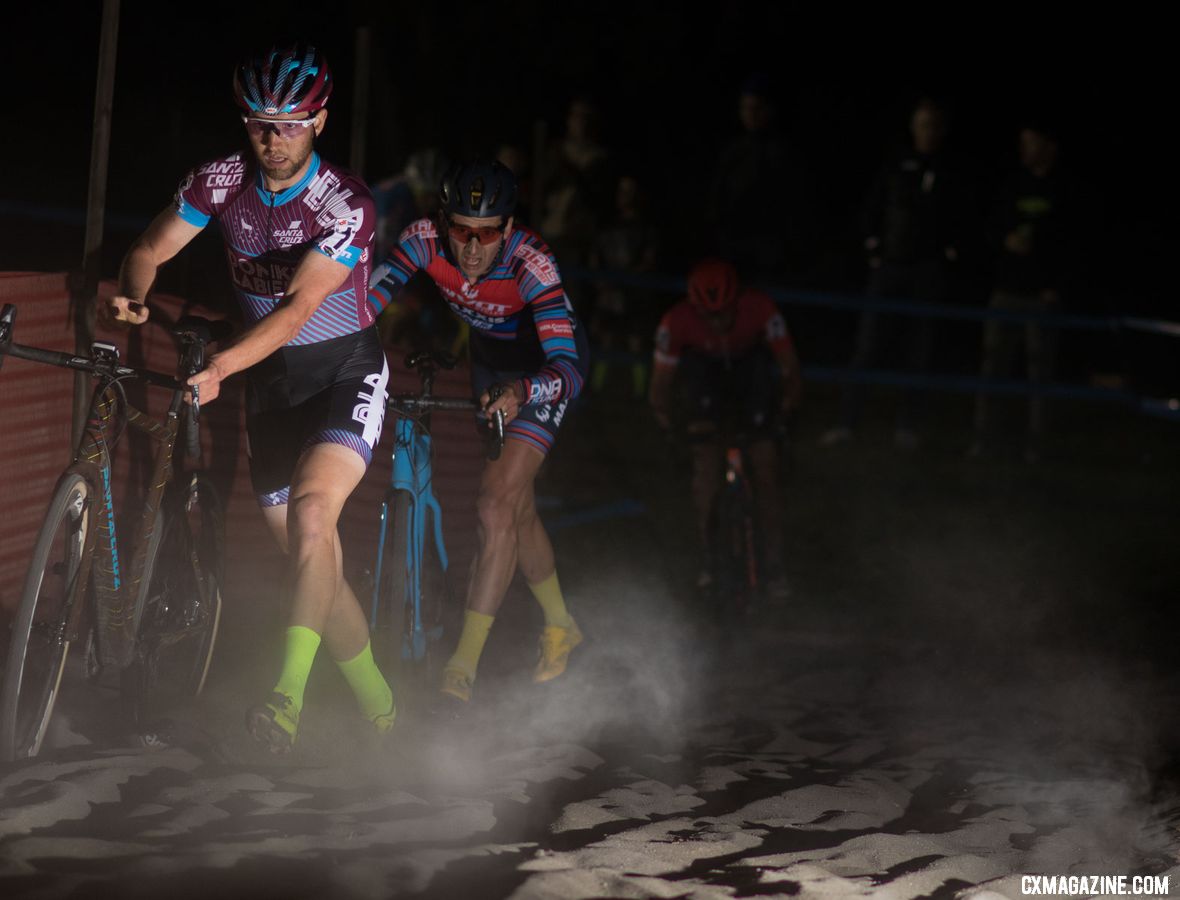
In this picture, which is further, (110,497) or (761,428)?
(761,428)

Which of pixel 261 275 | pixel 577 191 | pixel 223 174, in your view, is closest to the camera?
pixel 223 174

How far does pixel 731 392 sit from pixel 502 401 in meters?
3.04

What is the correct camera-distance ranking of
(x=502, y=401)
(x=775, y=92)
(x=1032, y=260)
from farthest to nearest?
(x=775, y=92)
(x=1032, y=260)
(x=502, y=401)

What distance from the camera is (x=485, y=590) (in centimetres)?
689

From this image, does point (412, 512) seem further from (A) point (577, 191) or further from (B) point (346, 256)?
(A) point (577, 191)

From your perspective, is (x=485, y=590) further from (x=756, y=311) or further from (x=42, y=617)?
(x=756, y=311)

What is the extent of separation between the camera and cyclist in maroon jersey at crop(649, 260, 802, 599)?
889cm

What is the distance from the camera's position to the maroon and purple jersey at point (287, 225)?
5.62 m

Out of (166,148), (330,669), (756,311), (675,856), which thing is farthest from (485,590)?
(166,148)

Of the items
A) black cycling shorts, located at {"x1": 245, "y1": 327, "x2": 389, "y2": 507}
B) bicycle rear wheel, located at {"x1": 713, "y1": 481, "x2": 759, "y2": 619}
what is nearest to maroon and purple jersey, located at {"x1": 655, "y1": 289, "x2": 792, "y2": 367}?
bicycle rear wheel, located at {"x1": 713, "y1": 481, "x2": 759, "y2": 619}

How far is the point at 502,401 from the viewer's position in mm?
6152

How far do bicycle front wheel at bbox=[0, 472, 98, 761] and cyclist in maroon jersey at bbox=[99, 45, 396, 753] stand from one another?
0.55 meters

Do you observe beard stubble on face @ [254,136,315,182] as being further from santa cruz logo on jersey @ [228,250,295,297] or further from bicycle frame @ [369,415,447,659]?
bicycle frame @ [369,415,447,659]

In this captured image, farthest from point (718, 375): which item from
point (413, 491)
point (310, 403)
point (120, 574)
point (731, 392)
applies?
point (120, 574)
